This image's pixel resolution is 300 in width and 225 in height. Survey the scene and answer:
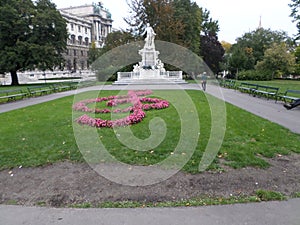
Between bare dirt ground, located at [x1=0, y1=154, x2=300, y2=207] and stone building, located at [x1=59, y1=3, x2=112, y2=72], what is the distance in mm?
85293

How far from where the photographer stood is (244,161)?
492 centimetres

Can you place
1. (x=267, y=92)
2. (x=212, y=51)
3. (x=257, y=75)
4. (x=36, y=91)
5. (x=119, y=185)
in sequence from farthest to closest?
(x=212, y=51)
(x=257, y=75)
(x=36, y=91)
(x=267, y=92)
(x=119, y=185)

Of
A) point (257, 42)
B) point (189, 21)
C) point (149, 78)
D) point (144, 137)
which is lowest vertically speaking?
point (144, 137)

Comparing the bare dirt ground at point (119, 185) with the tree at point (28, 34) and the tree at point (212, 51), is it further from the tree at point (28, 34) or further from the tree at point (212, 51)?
the tree at point (212, 51)

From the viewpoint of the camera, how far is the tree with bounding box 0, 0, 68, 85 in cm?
3028

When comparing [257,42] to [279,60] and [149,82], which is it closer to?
[279,60]

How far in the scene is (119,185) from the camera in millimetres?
4082

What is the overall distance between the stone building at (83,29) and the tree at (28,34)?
170ft

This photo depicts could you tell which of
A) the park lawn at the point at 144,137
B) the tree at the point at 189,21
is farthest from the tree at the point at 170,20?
the park lawn at the point at 144,137

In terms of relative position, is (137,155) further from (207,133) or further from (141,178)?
(207,133)

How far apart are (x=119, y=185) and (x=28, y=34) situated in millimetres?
35784

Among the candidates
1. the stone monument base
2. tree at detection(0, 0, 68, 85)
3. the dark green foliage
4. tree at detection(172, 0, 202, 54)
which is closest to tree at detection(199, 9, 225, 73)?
tree at detection(172, 0, 202, 54)

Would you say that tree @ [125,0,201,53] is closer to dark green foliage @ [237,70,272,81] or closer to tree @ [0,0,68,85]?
dark green foliage @ [237,70,272,81]

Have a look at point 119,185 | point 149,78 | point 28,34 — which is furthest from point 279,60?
point 119,185
